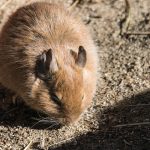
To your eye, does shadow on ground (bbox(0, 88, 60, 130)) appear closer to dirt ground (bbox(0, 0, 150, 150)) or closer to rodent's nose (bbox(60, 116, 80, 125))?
dirt ground (bbox(0, 0, 150, 150))

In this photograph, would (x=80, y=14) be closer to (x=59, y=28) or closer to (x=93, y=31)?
(x=93, y=31)

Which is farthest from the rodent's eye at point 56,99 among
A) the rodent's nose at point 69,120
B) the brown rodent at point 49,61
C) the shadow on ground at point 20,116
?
the shadow on ground at point 20,116

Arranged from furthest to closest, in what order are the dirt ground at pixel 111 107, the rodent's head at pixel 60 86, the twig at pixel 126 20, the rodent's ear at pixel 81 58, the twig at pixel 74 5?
the twig at pixel 74 5 → the twig at pixel 126 20 → the dirt ground at pixel 111 107 → the rodent's ear at pixel 81 58 → the rodent's head at pixel 60 86

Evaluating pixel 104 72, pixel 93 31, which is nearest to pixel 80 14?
pixel 93 31

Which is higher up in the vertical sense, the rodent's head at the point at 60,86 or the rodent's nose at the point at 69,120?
the rodent's head at the point at 60,86

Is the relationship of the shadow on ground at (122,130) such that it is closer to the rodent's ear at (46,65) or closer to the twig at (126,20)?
the rodent's ear at (46,65)

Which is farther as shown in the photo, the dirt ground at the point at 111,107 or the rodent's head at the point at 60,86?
the dirt ground at the point at 111,107

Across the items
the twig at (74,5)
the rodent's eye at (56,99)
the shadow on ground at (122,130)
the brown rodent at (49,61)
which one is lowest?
the shadow on ground at (122,130)
